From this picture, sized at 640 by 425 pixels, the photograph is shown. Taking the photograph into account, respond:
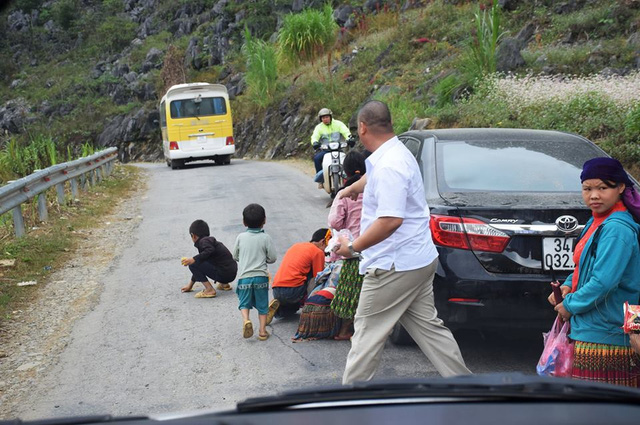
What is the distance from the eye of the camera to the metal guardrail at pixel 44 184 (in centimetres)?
984

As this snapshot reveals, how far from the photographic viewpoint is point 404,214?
4012 millimetres

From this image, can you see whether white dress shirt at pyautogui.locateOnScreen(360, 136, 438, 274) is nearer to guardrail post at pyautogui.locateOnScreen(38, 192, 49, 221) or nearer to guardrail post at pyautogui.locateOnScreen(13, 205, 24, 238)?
guardrail post at pyautogui.locateOnScreen(13, 205, 24, 238)

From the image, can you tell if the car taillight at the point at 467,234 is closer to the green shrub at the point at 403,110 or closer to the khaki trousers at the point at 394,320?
the khaki trousers at the point at 394,320

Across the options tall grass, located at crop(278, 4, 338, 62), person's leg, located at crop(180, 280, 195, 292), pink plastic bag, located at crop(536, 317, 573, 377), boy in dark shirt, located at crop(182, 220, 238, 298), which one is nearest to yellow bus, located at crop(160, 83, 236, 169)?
tall grass, located at crop(278, 4, 338, 62)

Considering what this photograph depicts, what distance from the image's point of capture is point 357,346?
4.18m

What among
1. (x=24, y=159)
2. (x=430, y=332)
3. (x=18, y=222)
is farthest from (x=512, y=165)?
(x=24, y=159)

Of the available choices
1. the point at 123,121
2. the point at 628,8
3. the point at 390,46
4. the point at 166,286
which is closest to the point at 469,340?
the point at 166,286

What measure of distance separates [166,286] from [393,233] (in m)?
4.61

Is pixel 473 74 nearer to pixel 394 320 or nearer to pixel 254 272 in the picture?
pixel 254 272

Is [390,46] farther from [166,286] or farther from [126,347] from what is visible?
[126,347]

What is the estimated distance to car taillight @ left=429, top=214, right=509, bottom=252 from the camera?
485 centimetres

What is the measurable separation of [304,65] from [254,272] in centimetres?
2671

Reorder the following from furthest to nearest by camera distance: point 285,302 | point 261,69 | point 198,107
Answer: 1. point 261,69
2. point 198,107
3. point 285,302

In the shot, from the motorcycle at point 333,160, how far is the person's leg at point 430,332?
870cm
